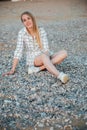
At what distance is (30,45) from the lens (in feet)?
28.9

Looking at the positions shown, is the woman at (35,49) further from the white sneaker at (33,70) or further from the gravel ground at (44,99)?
the gravel ground at (44,99)

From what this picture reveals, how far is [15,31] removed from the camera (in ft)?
64.8

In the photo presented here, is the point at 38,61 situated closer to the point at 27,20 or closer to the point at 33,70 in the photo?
the point at 33,70

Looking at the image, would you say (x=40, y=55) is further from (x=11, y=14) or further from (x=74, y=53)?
(x=11, y=14)

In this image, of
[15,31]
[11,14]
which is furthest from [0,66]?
[11,14]

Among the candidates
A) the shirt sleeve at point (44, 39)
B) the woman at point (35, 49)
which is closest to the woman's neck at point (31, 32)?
the woman at point (35, 49)

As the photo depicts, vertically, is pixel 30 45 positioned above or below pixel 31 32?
below

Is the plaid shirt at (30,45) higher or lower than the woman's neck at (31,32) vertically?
lower

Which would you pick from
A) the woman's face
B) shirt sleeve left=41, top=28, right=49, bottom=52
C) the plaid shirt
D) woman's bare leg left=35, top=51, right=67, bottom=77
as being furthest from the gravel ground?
the woman's face

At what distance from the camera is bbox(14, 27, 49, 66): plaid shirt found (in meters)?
8.65

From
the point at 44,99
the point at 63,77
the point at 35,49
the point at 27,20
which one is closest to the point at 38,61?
the point at 35,49

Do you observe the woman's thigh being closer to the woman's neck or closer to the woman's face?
the woman's neck

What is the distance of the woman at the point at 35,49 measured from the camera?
8.31 metres

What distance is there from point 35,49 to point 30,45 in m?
0.17
